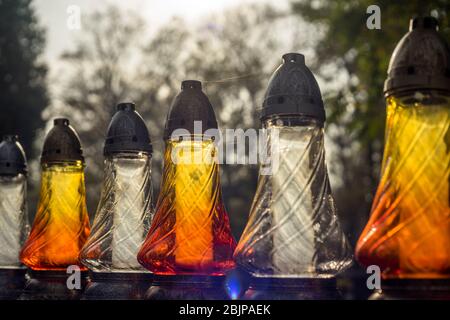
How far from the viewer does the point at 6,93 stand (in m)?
10.3

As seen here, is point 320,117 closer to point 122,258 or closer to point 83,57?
point 122,258

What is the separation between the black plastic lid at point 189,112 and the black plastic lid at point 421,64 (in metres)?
0.45

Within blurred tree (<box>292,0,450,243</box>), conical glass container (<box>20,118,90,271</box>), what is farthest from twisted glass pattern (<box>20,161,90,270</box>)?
blurred tree (<box>292,0,450,243</box>)

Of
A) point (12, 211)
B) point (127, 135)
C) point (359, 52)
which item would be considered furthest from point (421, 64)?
point (359, 52)

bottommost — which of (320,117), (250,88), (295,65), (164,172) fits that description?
(164,172)

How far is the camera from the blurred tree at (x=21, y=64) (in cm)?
979

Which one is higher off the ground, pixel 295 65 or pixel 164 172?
pixel 295 65

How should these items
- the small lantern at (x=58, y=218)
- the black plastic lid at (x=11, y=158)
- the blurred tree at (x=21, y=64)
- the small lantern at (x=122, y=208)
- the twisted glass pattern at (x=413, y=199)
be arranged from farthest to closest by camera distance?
the blurred tree at (x=21, y=64), the black plastic lid at (x=11, y=158), the small lantern at (x=58, y=218), the small lantern at (x=122, y=208), the twisted glass pattern at (x=413, y=199)

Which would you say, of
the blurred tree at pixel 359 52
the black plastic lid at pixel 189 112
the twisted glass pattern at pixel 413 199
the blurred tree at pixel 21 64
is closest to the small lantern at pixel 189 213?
the black plastic lid at pixel 189 112

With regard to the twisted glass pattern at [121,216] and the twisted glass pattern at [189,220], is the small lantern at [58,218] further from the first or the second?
the twisted glass pattern at [189,220]
